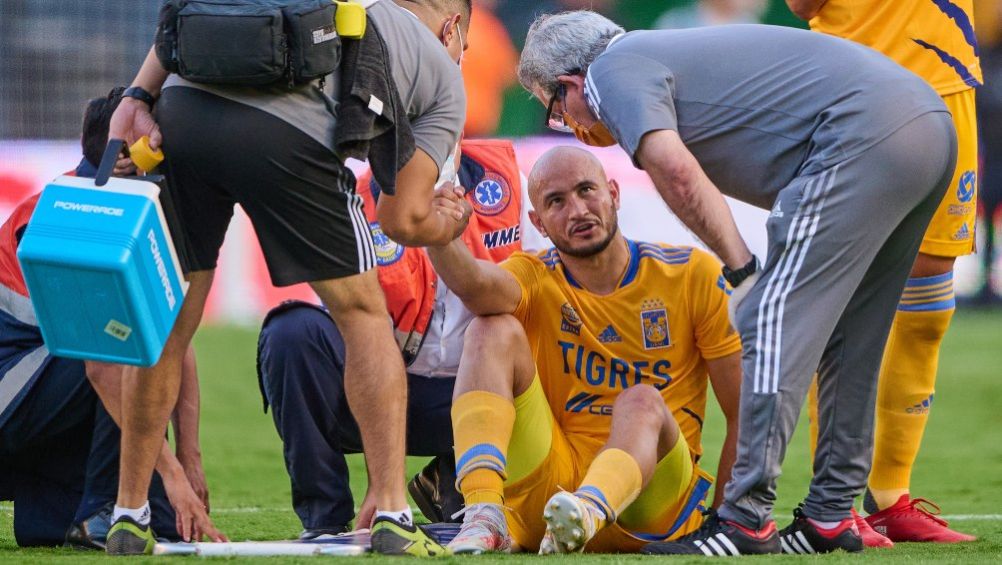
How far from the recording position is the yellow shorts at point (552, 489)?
11.8 ft

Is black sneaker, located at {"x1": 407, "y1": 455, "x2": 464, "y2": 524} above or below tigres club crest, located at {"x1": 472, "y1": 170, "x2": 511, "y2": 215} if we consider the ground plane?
below

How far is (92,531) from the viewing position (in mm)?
3752

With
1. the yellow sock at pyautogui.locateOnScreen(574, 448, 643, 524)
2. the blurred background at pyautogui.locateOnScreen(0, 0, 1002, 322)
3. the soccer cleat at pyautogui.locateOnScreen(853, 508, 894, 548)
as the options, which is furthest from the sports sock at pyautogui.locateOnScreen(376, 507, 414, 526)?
the blurred background at pyautogui.locateOnScreen(0, 0, 1002, 322)

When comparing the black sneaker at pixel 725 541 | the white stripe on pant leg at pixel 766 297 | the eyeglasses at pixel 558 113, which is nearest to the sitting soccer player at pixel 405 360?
the eyeglasses at pixel 558 113

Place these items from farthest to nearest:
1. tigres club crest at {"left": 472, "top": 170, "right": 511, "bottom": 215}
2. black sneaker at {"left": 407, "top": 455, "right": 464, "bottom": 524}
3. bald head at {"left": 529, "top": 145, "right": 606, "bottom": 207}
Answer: tigres club crest at {"left": 472, "top": 170, "right": 511, "bottom": 215} → black sneaker at {"left": 407, "top": 455, "right": 464, "bottom": 524} → bald head at {"left": 529, "top": 145, "right": 606, "bottom": 207}

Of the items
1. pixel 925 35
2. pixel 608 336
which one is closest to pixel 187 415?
pixel 608 336

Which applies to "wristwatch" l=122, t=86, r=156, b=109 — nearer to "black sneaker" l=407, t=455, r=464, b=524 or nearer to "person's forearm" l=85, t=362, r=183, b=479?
"person's forearm" l=85, t=362, r=183, b=479

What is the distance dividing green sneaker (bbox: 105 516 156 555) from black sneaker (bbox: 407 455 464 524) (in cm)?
116

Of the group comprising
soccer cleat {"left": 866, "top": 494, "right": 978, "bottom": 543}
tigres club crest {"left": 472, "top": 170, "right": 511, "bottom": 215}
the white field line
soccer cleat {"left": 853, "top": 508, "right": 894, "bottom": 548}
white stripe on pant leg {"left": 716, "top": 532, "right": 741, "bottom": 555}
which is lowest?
the white field line

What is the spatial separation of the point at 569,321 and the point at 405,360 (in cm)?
67

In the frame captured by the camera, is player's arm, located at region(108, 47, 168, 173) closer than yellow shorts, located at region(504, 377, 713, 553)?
Yes

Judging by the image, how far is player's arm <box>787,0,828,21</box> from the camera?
13.4 ft

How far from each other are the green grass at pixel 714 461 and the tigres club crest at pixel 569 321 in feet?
2.69

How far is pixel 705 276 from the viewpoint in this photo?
151 inches
